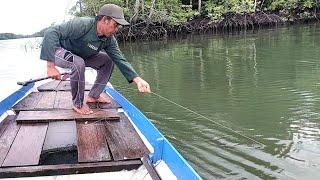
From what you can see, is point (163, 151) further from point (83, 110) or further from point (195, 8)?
point (195, 8)

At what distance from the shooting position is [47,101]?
244 inches

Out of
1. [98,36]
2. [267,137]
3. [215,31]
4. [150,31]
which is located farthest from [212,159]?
[215,31]

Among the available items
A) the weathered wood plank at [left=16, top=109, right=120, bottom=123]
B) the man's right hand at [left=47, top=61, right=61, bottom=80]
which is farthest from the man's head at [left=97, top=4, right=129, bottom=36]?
the weathered wood plank at [left=16, top=109, right=120, bottom=123]

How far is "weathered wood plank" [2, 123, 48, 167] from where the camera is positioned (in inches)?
143

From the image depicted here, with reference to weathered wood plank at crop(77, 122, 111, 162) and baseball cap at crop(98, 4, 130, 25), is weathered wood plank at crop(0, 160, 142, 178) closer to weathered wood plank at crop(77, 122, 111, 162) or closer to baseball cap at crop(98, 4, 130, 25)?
weathered wood plank at crop(77, 122, 111, 162)

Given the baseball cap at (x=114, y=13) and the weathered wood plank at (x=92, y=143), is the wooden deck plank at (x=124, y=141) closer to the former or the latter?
the weathered wood plank at (x=92, y=143)

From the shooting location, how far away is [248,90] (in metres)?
9.23

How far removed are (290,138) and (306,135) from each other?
0.25 meters

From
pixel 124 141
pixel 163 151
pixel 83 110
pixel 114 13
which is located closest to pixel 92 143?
pixel 124 141

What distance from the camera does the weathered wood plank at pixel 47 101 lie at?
→ 580cm

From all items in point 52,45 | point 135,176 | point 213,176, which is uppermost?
point 52,45

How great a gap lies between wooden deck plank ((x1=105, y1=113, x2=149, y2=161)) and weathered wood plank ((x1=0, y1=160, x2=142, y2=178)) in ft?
0.50

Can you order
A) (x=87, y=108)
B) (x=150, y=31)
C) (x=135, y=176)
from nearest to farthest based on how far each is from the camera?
(x=135, y=176), (x=87, y=108), (x=150, y=31)

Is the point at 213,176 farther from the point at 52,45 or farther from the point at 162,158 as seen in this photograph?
the point at 52,45
